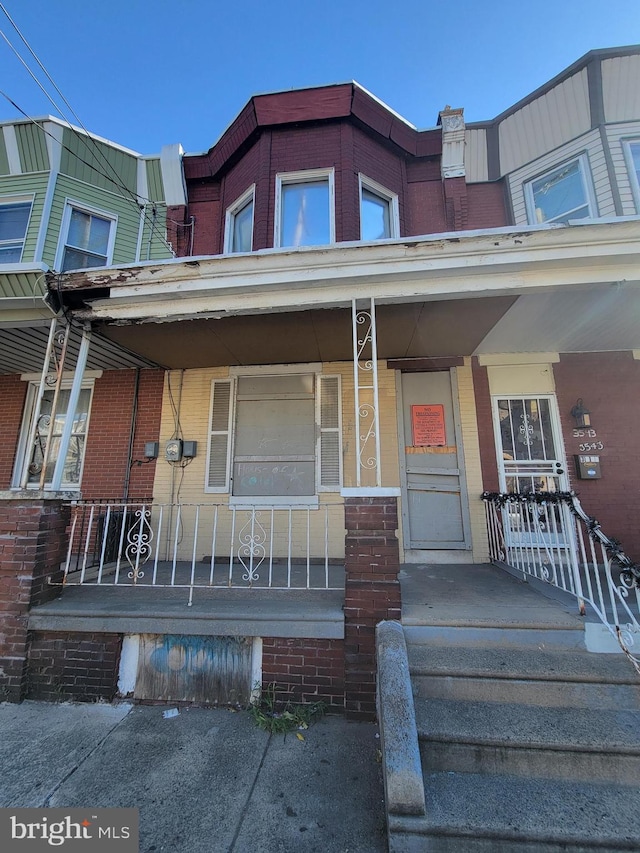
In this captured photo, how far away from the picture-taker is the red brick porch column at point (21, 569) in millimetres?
2992

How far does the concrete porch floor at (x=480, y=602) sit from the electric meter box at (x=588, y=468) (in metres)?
1.72

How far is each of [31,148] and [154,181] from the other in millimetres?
1948

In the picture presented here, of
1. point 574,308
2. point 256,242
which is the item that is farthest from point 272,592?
point 256,242

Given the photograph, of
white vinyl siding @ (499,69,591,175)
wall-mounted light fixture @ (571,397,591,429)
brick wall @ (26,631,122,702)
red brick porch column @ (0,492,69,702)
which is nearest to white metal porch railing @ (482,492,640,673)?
wall-mounted light fixture @ (571,397,591,429)

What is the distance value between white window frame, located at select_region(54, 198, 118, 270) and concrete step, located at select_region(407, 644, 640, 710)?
713cm

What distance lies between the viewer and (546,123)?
6.09 meters

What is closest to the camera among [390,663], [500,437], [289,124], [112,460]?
[390,663]

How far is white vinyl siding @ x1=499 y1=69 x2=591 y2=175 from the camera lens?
584 centimetres

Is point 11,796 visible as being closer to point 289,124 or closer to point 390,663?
point 390,663

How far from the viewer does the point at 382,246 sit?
3287 millimetres

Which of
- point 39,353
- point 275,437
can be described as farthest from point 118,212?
point 275,437

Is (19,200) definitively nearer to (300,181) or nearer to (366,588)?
(300,181)

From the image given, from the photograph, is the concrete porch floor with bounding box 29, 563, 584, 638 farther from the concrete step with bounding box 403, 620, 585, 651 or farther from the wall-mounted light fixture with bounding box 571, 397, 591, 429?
the wall-mounted light fixture with bounding box 571, 397, 591, 429

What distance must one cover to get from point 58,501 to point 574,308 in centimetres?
535
